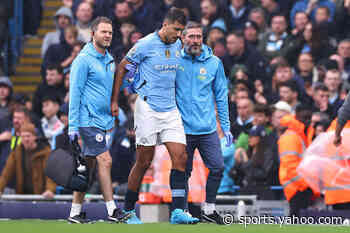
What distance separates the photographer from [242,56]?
17.5 meters

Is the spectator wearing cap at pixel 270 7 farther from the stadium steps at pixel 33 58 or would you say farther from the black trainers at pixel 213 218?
the black trainers at pixel 213 218

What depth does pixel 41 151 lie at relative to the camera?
15.9 metres

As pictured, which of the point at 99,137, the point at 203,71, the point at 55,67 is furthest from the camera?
the point at 55,67

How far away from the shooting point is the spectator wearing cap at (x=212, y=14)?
1902 centimetres

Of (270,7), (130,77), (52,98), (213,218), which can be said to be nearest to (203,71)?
(130,77)

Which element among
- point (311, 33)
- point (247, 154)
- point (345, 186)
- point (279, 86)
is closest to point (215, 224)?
point (345, 186)

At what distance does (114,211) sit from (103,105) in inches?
46.0

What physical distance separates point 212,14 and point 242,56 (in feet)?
5.83

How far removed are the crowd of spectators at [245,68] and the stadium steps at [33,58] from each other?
4.17 feet

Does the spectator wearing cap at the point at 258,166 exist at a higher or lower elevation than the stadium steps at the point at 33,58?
lower

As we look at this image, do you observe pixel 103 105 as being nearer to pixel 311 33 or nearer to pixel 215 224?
pixel 215 224

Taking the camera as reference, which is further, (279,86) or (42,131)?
(42,131)

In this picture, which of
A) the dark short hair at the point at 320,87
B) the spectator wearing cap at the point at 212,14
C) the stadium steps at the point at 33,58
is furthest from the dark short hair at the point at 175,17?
the stadium steps at the point at 33,58

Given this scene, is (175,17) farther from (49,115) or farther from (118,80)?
(49,115)
